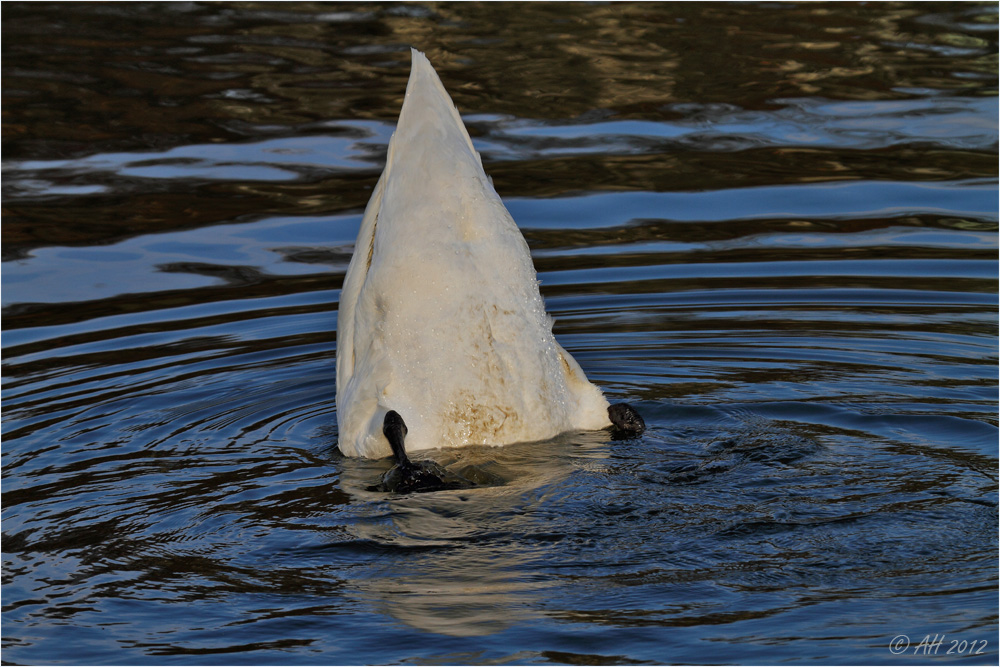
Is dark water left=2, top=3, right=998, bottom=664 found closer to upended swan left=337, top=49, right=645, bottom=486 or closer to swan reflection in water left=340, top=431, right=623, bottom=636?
swan reflection in water left=340, top=431, right=623, bottom=636

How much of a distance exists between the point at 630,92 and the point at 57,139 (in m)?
6.04

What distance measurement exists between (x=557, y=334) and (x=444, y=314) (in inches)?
106

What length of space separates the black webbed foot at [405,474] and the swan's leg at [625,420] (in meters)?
0.99

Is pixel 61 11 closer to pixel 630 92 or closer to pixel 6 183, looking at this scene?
pixel 6 183

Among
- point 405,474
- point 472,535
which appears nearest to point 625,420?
point 405,474

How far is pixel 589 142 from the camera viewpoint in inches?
531

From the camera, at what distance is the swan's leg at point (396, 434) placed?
614 cm

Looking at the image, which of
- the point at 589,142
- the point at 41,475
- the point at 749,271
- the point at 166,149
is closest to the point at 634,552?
the point at 41,475

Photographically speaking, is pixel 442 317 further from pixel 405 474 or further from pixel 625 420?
pixel 625 420

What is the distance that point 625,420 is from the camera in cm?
680

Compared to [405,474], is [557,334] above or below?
below

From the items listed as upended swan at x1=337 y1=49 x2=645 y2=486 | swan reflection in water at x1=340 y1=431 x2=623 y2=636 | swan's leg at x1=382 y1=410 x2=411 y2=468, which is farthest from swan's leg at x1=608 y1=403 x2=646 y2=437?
swan's leg at x1=382 y1=410 x2=411 y2=468

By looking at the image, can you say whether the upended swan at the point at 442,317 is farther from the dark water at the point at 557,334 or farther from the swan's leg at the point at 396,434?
the dark water at the point at 557,334

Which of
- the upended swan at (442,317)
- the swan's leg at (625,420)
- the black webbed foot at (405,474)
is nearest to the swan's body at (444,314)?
the upended swan at (442,317)
